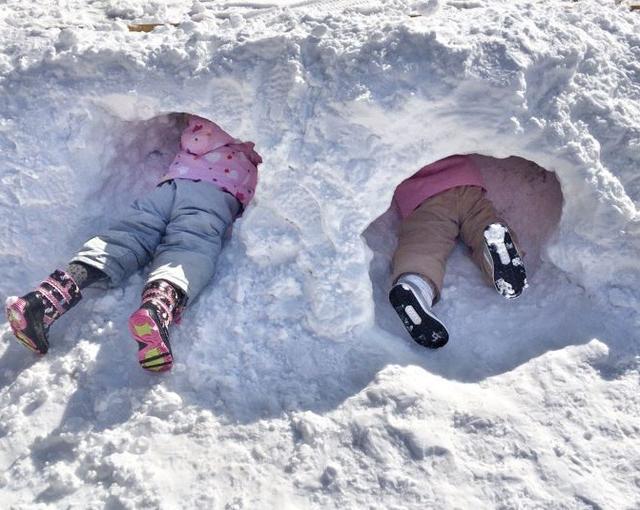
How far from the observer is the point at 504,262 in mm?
2076

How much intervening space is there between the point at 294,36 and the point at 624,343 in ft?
4.05

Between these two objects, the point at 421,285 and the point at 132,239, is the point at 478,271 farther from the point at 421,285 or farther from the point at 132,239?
the point at 132,239

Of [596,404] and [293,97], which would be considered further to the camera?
[293,97]

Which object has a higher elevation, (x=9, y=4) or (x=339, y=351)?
(x=9, y=4)

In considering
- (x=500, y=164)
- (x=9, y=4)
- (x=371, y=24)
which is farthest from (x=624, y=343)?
(x=9, y=4)

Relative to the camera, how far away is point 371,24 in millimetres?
2051

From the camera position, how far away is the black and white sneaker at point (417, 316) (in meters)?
1.97

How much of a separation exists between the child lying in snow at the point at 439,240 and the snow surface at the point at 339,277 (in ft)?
0.27

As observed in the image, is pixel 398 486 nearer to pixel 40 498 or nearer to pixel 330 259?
pixel 330 259

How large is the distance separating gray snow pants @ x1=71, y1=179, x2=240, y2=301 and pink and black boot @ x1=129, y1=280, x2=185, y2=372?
47 mm

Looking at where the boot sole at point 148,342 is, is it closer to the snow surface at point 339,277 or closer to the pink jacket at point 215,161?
the snow surface at point 339,277

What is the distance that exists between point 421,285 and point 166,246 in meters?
0.74

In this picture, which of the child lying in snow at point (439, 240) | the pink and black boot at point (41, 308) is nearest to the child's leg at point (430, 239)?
the child lying in snow at point (439, 240)

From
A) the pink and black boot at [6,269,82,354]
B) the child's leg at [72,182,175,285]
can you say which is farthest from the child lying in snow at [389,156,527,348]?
the pink and black boot at [6,269,82,354]
